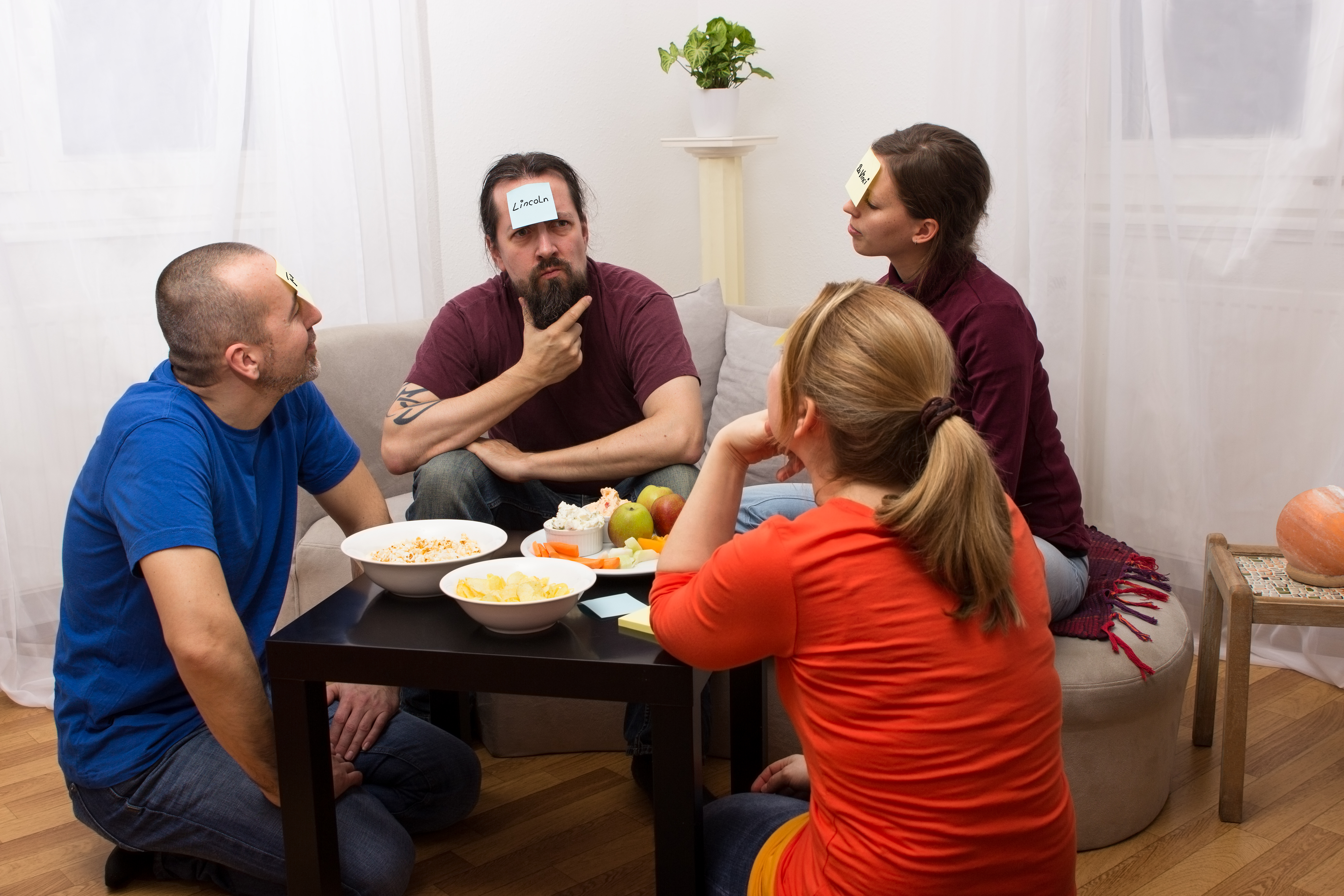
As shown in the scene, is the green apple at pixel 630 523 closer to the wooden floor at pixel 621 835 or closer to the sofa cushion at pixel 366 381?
the wooden floor at pixel 621 835

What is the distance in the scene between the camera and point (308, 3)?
2.91m

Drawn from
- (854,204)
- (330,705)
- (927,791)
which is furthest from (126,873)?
(854,204)

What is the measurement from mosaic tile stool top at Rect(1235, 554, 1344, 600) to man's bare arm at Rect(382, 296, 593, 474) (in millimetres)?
1288

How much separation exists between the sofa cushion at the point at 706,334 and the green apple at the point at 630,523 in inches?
46.0

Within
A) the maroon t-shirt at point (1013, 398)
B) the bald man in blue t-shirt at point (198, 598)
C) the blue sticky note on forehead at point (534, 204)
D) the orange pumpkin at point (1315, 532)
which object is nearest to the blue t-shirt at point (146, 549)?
the bald man in blue t-shirt at point (198, 598)

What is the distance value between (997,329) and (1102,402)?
3.52 feet

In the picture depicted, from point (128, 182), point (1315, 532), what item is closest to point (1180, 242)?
point (1315, 532)

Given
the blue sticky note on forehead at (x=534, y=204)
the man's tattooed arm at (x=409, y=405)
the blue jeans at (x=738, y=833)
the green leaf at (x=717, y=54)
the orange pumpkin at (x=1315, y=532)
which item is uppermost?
the green leaf at (x=717, y=54)

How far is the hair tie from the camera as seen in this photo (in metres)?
1.10

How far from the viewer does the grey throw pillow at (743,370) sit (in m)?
2.85

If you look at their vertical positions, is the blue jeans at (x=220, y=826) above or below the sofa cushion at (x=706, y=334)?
below

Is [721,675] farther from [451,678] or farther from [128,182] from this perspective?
[128,182]

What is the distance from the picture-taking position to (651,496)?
5.99 feet

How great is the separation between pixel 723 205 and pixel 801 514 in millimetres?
2127
